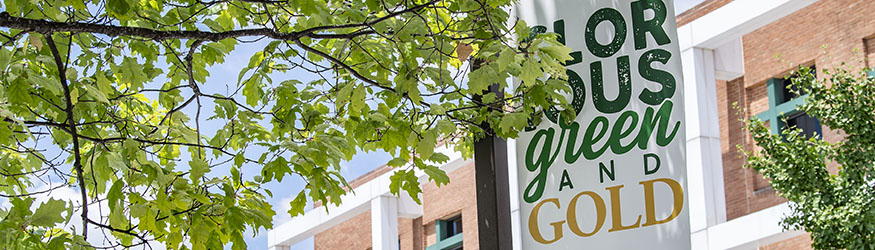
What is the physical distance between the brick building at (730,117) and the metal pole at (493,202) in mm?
9891

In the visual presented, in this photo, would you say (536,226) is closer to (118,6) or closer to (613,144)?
(613,144)

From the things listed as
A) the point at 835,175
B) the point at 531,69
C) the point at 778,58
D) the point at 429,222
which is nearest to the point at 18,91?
the point at 531,69

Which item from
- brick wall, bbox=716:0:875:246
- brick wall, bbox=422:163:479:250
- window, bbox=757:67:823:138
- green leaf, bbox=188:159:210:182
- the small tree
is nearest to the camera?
green leaf, bbox=188:159:210:182

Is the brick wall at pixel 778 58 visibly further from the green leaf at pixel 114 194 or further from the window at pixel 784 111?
the green leaf at pixel 114 194

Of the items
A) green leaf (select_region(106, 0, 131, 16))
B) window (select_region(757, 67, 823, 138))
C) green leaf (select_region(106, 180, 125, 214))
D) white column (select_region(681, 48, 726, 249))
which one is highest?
window (select_region(757, 67, 823, 138))

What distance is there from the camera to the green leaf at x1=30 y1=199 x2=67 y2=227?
5590 mm

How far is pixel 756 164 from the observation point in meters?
16.4

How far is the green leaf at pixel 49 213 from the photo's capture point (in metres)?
5.59

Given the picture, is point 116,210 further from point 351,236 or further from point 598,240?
point 351,236

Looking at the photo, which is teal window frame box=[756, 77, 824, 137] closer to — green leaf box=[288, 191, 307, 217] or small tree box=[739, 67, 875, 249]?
small tree box=[739, 67, 875, 249]

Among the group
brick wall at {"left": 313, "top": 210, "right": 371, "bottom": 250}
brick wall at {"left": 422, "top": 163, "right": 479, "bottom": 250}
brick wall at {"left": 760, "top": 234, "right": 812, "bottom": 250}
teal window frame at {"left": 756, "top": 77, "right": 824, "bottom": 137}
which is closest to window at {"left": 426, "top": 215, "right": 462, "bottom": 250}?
brick wall at {"left": 422, "top": 163, "right": 479, "bottom": 250}

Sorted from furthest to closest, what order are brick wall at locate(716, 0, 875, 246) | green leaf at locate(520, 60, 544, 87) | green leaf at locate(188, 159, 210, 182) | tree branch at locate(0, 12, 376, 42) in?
brick wall at locate(716, 0, 875, 246) < green leaf at locate(188, 159, 210, 182) < green leaf at locate(520, 60, 544, 87) < tree branch at locate(0, 12, 376, 42)

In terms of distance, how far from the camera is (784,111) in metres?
22.3

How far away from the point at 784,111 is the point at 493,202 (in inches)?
651
